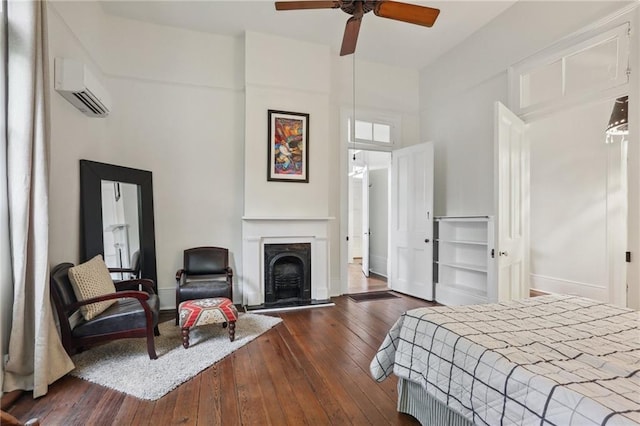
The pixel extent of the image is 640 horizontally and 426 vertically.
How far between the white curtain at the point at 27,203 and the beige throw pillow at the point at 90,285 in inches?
12.5

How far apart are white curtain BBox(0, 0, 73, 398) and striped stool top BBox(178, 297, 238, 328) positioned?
929 millimetres

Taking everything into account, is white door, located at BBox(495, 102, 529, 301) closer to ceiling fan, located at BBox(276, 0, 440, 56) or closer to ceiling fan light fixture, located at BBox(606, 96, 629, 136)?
ceiling fan light fixture, located at BBox(606, 96, 629, 136)

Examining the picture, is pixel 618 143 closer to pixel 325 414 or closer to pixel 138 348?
pixel 325 414

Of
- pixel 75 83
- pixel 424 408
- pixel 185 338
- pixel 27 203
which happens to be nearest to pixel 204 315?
pixel 185 338

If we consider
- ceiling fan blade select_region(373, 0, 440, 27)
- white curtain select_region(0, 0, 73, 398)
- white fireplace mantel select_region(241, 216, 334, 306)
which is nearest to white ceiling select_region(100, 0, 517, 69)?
ceiling fan blade select_region(373, 0, 440, 27)

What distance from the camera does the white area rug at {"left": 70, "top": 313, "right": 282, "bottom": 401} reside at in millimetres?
2230

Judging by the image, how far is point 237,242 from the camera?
173 inches

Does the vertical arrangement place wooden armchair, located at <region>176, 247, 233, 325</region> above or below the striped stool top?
above

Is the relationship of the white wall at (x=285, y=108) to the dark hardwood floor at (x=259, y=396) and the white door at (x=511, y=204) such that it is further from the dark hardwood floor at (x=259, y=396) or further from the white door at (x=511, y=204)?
the white door at (x=511, y=204)

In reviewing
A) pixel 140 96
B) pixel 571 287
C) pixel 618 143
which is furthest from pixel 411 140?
pixel 140 96

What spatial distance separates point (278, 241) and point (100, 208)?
2104 millimetres

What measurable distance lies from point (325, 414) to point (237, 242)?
288 cm

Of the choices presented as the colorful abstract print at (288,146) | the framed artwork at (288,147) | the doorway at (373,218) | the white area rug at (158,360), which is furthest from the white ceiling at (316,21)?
the white area rug at (158,360)

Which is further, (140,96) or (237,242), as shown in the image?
(237,242)
